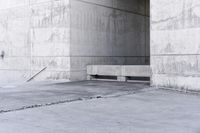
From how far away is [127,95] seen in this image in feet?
33.9

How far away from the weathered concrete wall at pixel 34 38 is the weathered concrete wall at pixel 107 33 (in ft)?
1.89

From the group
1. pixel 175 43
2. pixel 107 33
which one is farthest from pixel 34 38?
pixel 175 43

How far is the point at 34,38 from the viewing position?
16984 mm

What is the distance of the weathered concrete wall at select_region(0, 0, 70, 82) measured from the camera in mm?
15711

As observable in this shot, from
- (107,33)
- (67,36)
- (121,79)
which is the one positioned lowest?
(121,79)

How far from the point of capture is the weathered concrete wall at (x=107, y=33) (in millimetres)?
15995

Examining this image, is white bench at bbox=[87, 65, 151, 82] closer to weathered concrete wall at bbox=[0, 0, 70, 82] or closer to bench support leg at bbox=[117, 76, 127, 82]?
bench support leg at bbox=[117, 76, 127, 82]

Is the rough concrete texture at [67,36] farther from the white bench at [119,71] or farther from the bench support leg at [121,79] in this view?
the bench support leg at [121,79]

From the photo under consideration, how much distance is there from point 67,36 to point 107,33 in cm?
329

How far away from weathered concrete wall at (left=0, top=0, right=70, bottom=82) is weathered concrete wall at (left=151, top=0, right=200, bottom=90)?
4993mm

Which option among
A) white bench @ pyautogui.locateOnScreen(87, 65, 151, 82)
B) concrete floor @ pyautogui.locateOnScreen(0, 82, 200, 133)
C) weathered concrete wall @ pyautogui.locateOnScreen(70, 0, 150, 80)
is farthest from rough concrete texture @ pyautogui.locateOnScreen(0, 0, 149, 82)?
concrete floor @ pyautogui.locateOnScreen(0, 82, 200, 133)

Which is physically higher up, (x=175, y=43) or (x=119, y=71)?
(x=175, y=43)

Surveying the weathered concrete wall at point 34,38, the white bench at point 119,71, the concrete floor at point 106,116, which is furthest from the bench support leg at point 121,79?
the concrete floor at point 106,116

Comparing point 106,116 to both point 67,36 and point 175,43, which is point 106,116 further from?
point 67,36
